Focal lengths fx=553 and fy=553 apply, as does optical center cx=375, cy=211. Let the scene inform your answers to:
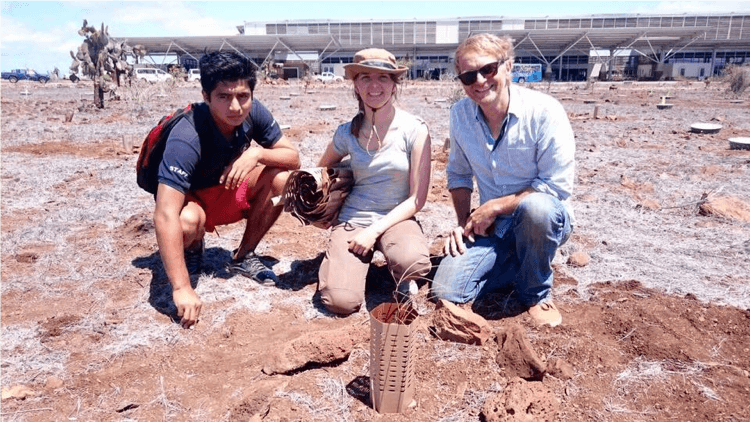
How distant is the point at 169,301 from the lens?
3.18 meters

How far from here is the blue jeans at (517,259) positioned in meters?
2.70

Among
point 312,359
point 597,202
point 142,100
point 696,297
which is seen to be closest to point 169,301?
point 312,359

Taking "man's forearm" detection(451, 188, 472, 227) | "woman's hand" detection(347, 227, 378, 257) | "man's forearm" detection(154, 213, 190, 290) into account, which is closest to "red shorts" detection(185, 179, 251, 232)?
"man's forearm" detection(154, 213, 190, 290)

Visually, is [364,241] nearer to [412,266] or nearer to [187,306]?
[412,266]

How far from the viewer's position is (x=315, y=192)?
10.3 ft

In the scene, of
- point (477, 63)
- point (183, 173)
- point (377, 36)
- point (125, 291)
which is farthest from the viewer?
point (377, 36)

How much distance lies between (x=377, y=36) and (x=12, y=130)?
137 ft

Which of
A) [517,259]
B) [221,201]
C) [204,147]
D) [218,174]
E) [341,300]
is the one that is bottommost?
[341,300]

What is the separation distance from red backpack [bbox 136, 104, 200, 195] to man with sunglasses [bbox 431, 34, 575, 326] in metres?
1.49

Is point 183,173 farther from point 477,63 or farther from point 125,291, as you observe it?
point 477,63

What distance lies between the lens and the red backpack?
3.00 m

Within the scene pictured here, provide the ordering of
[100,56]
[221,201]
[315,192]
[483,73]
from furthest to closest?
[100,56], [221,201], [315,192], [483,73]

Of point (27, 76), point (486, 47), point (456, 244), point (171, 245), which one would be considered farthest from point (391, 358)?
point (27, 76)

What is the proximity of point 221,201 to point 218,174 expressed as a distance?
0.65ft
